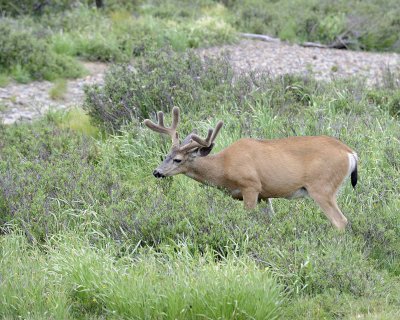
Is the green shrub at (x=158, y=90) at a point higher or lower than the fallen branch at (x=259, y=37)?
higher

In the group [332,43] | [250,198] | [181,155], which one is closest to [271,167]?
[250,198]

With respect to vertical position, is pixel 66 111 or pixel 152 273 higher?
pixel 152 273

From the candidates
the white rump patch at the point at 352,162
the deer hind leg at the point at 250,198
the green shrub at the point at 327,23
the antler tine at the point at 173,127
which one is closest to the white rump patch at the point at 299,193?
the deer hind leg at the point at 250,198

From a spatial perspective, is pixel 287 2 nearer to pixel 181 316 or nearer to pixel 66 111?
pixel 66 111

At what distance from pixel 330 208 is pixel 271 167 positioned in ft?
2.27

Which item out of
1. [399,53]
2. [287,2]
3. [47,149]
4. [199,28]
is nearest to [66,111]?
[47,149]

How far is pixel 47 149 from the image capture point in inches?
461

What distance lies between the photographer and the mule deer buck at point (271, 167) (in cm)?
894

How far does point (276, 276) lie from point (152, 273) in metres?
0.98

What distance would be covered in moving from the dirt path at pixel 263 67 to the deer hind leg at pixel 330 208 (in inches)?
210

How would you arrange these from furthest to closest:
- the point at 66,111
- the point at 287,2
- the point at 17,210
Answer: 1. the point at 287,2
2. the point at 66,111
3. the point at 17,210

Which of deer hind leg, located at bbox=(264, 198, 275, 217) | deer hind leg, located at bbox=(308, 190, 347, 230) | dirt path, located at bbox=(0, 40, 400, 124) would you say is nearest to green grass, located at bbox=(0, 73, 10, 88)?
dirt path, located at bbox=(0, 40, 400, 124)

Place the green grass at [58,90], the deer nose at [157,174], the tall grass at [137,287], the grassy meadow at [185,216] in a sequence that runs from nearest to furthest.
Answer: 1. the tall grass at [137,287]
2. the grassy meadow at [185,216]
3. the deer nose at [157,174]
4. the green grass at [58,90]

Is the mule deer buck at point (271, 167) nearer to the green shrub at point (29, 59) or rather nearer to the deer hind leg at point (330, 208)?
the deer hind leg at point (330, 208)
